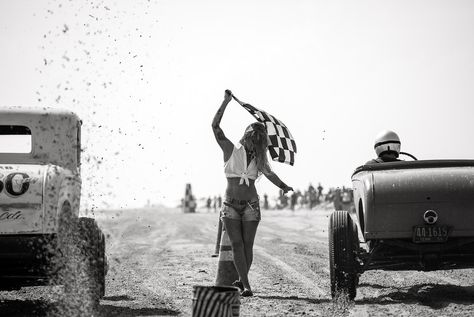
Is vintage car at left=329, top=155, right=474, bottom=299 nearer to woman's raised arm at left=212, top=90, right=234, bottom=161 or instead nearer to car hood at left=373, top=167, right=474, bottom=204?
car hood at left=373, top=167, right=474, bottom=204

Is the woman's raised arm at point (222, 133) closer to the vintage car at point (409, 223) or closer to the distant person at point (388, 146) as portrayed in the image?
the vintage car at point (409, 223)

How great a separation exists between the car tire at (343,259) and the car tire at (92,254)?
8.04 feet

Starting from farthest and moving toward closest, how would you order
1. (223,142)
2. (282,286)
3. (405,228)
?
(282,286) < (223,142) < (405,228)

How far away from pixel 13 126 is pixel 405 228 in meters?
4.42

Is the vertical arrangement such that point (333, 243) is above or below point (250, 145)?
below

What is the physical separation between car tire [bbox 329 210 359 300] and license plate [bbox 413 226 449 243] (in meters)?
0.68

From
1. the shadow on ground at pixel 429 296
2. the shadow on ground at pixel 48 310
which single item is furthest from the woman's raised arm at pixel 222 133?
the shadow on ground at pixel 429 296

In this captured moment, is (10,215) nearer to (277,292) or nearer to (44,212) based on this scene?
(44,212)

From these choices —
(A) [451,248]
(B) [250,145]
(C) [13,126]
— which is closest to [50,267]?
(C) [13,126]

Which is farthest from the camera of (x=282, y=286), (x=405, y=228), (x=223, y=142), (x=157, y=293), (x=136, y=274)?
(x=136, y=274)

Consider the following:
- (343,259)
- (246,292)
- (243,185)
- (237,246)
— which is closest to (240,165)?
(243,185)

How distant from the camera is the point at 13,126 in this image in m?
8.83

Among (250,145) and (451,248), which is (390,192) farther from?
(250,145)

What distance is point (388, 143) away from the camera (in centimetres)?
979
